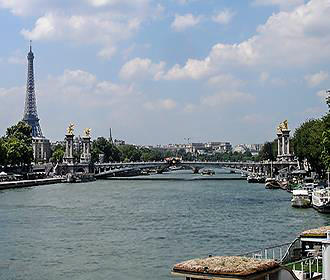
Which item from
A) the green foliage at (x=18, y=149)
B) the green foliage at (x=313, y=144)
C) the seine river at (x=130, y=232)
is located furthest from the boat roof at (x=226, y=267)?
the green foliage at (x=18, y=149)

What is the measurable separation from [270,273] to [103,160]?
113 metres

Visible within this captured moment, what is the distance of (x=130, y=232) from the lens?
29.4 m

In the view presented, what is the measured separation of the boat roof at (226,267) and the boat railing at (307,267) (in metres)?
3.33

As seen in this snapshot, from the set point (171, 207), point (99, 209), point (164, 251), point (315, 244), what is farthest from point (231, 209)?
point (315, 244)

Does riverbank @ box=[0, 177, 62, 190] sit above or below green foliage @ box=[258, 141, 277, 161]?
below

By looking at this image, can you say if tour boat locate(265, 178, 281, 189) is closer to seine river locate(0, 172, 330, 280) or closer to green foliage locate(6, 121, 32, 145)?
seine river locate(0, 172, 330, 280)

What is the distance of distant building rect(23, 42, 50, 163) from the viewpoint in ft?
459

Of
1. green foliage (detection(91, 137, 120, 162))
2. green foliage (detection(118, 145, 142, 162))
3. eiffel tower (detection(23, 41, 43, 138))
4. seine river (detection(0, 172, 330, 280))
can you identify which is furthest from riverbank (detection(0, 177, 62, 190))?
eiffel tower (detection(23, 41, 43, 138))

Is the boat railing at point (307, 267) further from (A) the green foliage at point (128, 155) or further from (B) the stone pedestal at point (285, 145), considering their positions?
(A) the green foliage at point (128, 155)

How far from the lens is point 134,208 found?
42.3 metres

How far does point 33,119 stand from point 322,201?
383 feet

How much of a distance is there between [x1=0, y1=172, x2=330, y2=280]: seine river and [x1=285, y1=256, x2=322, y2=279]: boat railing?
21.2ft

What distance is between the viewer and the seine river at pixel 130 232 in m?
20.7

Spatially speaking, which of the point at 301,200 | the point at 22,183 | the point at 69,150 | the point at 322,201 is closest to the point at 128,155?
the point at 69,150
